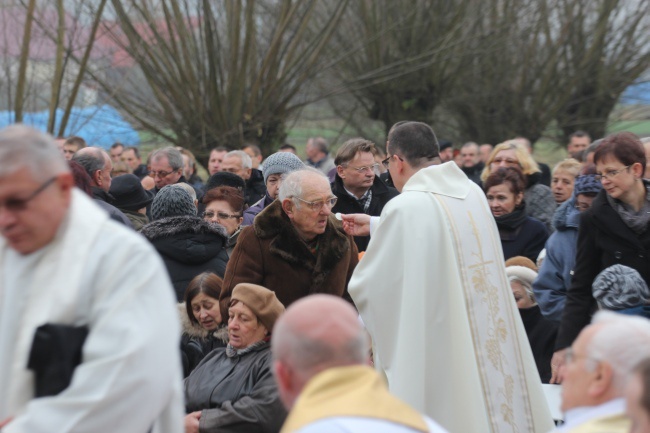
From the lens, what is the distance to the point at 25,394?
3248 millimetres

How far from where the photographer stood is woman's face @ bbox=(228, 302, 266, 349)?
5801mm

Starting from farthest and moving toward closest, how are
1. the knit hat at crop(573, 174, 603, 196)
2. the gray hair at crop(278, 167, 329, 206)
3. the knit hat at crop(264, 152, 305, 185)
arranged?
the knit hat at crop(264, 152, 305, 185)
the knit hat at crop(573, 174, 603, 196)
the gray hair at crop(278, 167, 329, 206)

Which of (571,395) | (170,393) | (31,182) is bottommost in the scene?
(571,395)

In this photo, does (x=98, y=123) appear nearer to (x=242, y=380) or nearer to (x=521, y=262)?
(x=521, y=262)

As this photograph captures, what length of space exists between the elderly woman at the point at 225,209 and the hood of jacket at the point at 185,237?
80cm

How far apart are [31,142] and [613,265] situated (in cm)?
341

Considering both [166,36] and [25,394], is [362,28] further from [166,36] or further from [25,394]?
[25,394]

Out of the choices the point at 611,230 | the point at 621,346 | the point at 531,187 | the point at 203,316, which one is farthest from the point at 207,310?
the point at 531,187

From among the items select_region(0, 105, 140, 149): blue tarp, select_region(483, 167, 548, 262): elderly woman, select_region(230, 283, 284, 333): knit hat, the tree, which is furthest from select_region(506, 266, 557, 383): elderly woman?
select_region(0, 105, 140, 149): blue tarp

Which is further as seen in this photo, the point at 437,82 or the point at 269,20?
Answer: the point at 437,82

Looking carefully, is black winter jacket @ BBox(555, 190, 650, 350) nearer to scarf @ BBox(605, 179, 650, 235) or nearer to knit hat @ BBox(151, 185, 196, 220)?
scarf @ BBox(605, 179, 650, 235)

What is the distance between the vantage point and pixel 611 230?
571 centimetres

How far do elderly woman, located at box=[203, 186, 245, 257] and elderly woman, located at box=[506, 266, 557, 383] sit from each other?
2.05 meters

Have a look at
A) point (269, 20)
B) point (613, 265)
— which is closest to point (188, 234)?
point (613, 265)
